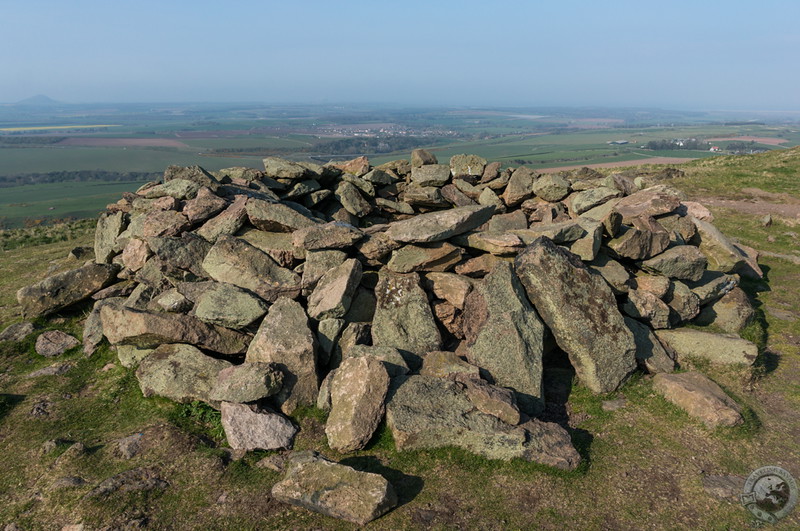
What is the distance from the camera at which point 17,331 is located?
15.5 m

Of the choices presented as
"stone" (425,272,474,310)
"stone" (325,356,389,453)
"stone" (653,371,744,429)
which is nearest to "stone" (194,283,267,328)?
"stone" (325,356,389,453)

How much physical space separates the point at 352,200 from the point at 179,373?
1082 centimetres

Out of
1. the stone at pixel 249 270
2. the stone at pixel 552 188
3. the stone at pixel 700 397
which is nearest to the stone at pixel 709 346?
the stone at pixel 700 397

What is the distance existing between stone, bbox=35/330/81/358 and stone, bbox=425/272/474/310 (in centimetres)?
1214

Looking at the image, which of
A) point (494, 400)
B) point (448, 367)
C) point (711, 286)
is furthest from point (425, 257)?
point (711, 286)

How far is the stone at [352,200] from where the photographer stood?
20.1 meters

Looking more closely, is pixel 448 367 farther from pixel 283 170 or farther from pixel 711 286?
pixel 283 170

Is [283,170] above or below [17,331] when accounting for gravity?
above

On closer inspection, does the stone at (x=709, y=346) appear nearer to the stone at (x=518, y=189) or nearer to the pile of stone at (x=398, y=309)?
the pile of stone at (x=398, y=309)

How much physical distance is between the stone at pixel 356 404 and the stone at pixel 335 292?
7.69ft

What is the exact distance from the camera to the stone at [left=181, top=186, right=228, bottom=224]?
1611cm

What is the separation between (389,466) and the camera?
9.80 metres

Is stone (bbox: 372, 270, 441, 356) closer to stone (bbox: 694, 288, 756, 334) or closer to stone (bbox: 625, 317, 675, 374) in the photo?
stone (bbox: 625, 317, 675, 374)

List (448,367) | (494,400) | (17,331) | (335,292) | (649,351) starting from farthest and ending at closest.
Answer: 1. (17,331)
2. (649,351)
3. (335,292)
4. (448,367)
5. (494,400)
